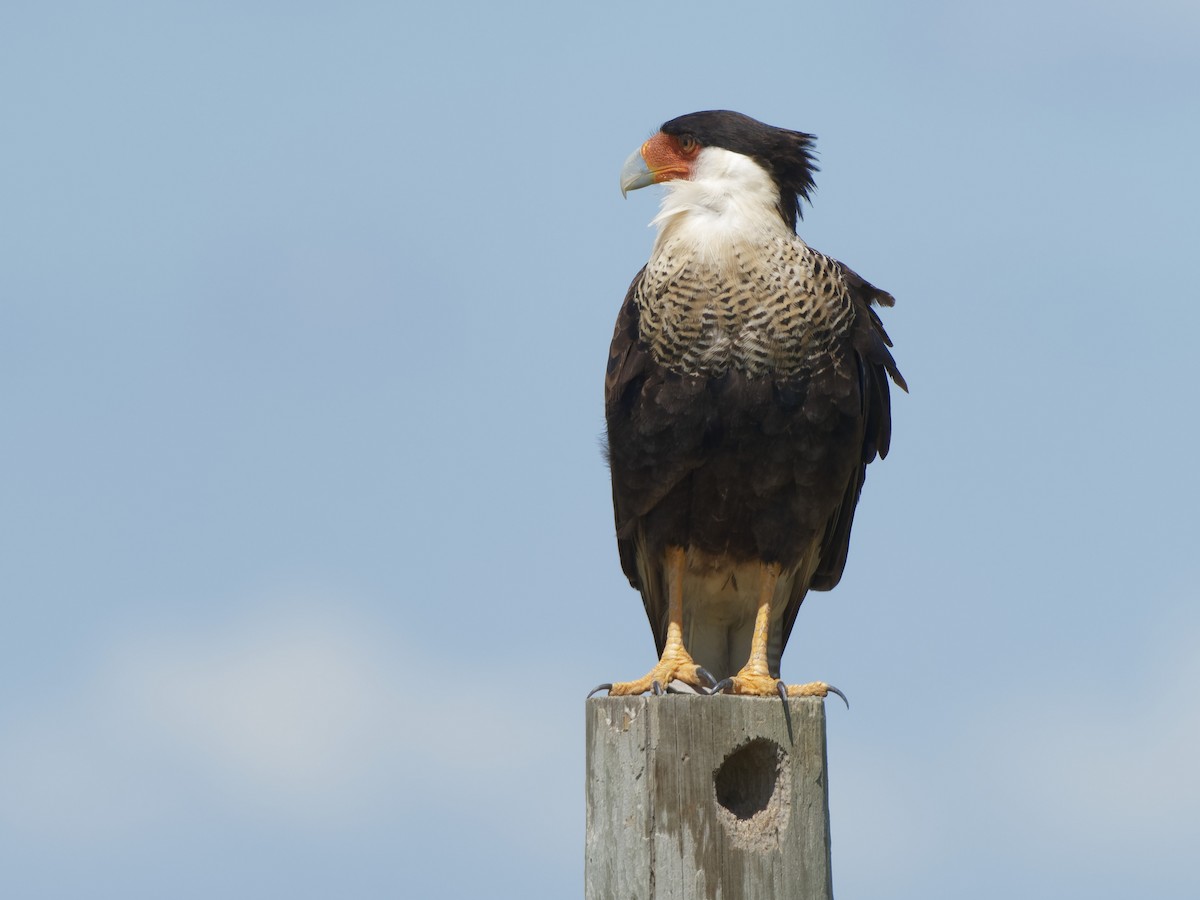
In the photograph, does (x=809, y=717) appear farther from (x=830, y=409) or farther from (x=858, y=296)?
(x=858, y=296)

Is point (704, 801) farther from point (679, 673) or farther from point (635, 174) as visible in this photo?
point (635, 174)

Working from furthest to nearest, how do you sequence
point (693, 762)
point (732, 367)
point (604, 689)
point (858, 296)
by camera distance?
point (858, 296), point (732, 367), point (604, 689), point (693, 762)

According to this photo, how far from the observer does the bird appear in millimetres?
4812

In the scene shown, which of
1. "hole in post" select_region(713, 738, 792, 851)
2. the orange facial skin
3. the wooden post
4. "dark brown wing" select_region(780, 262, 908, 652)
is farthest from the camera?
the orange facial skin

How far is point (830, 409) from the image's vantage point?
4852mm

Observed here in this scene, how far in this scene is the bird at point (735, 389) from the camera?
189 inches

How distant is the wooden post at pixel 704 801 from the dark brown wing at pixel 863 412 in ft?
4.65

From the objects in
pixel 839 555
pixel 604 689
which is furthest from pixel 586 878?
pixel 839 555

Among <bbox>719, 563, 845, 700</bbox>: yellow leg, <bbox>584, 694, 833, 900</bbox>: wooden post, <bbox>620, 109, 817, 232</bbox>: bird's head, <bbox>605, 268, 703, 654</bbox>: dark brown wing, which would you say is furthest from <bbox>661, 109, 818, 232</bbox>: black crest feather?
<bbox>584, 694, 833, 900</bbox>: wooden post

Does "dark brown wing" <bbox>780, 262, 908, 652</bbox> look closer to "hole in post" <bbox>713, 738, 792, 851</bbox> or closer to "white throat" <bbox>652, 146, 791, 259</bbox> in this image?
"white throat" <bbox>652, 146, 791, 259</bbox>

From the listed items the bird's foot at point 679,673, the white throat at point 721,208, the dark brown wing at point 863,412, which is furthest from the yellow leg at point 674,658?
the white throat at point 721,208

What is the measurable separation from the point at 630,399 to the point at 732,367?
37 centimetres

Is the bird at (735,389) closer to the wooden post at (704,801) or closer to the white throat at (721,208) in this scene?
the white throat at (721,208)

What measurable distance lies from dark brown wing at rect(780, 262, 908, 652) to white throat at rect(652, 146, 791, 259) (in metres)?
0.35
